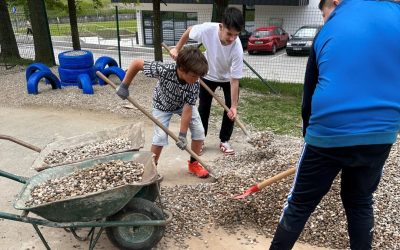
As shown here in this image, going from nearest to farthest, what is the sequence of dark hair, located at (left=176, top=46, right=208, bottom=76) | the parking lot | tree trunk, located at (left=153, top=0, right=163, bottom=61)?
dark hair, located at (left=176, top=46, right=208, bottom=76), tree trunk, located at (left=153, top=0, right=163, bottom=61), the parking lot

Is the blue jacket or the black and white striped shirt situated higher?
the blue jacket

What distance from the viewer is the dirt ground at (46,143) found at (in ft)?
9.20

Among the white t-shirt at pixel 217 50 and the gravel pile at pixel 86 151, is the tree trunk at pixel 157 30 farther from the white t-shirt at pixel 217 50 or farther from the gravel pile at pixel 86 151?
the gravel pile at pixel 86 151

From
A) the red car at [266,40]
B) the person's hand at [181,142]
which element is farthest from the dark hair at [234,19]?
the red car at [266,40]

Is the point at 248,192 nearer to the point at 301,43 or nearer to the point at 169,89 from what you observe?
the point at 169,89

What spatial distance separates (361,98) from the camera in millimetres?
1716

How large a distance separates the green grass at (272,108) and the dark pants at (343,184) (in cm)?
304

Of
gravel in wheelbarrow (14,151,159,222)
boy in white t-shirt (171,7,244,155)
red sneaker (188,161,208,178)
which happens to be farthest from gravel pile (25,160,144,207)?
boy in white t-shirt (171,7,244,155)

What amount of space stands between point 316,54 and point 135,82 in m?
6.67

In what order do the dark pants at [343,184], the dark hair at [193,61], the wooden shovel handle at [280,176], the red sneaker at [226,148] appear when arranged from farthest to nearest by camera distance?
the red sneaker at [226,148]
the dark hair at [193,61]
the wooden shovel handle at [280,176]
the dark pants at [343,184]

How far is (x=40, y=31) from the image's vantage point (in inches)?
364

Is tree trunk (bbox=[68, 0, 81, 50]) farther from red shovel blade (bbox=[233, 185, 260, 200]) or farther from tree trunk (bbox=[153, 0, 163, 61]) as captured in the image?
red shovel blade (bbox=[233, 185, 260, 200])

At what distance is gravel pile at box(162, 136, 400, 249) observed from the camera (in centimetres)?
281

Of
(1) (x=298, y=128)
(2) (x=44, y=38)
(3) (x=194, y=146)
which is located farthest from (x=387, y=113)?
(2) (x=44, y=38)
